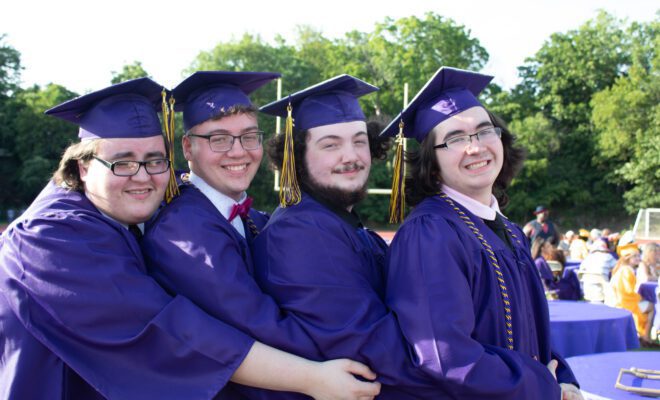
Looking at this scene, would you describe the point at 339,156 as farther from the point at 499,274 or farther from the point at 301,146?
the point at 499,274

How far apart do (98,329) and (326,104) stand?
51.0 inches

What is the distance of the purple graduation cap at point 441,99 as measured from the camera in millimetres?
2453

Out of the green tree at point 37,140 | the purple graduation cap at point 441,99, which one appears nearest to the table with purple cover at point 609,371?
the purple graduation cap at point 441,99

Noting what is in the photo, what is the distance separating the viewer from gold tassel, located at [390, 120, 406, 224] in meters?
2.63

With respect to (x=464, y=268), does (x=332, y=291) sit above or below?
below

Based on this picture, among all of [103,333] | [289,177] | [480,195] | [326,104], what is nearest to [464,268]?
[480,195]

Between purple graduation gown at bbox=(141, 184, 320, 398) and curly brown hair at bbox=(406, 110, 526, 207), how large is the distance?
2.48ft

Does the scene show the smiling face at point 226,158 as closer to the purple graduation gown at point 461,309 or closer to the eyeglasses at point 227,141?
the eyeglasses at point 227,141

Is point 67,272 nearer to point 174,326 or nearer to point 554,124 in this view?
point 174,326

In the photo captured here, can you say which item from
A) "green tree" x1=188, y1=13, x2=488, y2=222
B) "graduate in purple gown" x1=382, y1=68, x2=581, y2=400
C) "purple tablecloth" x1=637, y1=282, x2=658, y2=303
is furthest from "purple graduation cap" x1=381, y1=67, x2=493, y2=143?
"green tree" x1=188, y1=13, x2=488, y2=222

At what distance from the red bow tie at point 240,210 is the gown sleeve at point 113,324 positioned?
569 mm

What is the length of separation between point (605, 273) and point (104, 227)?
7.51 meters

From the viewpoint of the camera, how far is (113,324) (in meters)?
2.06

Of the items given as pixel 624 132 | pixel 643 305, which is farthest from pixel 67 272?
pixel 624 132
